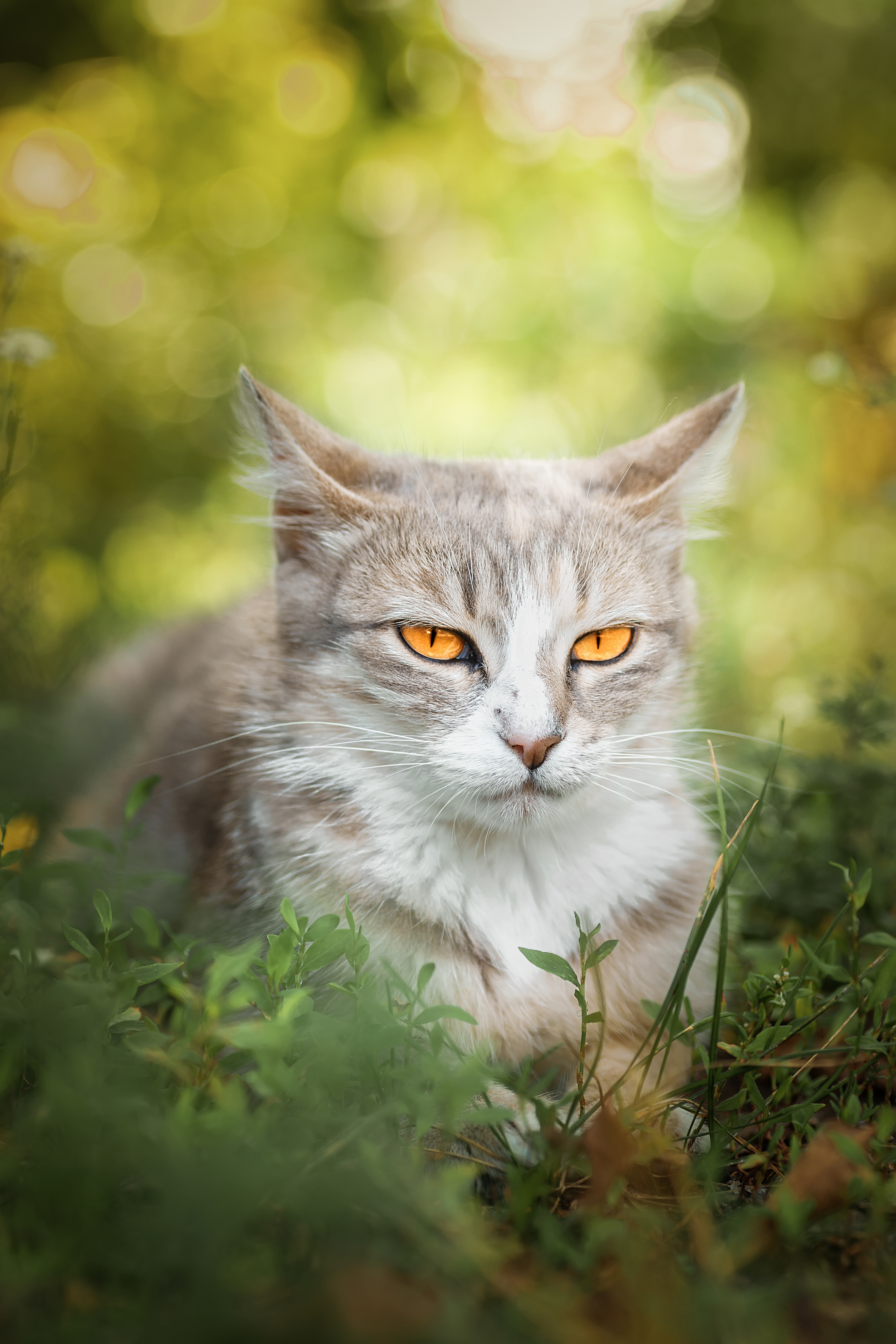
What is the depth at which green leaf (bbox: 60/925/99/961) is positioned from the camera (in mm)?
1178

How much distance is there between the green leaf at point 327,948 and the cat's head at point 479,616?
0.96 ft

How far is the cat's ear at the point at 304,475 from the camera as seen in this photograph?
152 centimetres

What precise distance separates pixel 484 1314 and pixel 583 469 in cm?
145

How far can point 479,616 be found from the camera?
1.44m

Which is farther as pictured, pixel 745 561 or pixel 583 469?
pixel 745 561

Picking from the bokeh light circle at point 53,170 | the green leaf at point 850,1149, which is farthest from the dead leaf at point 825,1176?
the bokeh light circle at point 53,170

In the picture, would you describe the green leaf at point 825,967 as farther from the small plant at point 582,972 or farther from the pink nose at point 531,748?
the pink nose at point 531,748

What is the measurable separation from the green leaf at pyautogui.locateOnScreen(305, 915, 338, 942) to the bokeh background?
3256mm

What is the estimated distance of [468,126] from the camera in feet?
15.7

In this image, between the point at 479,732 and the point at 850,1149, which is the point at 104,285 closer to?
the point at 479,732

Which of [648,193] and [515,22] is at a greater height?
[515,22]

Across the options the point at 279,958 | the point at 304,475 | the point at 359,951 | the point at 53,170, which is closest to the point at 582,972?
the point at 359,951

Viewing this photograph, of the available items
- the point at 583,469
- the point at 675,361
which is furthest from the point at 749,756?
the point at 675,361

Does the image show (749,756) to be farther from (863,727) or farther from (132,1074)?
(132,1074)
